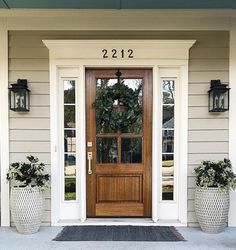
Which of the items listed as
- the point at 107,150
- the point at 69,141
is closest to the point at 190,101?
the point at 107,150

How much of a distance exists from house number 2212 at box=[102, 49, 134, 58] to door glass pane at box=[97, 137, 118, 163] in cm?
107

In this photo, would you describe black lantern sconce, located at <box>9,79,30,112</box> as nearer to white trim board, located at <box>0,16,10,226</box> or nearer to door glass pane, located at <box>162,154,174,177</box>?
white trim board, located at <box>0,16,10,226</box>

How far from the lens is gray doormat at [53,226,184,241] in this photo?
3461 mm

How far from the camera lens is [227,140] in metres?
3.89

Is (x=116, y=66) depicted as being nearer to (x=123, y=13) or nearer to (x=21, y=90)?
(x=123, y=13)

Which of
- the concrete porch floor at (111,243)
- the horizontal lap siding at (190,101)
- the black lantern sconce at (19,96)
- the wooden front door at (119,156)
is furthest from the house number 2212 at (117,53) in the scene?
the concrete porch floor at (111,243)

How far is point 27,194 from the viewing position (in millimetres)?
3527

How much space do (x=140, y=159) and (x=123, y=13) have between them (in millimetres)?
1881

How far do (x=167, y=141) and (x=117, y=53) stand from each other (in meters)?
1.31

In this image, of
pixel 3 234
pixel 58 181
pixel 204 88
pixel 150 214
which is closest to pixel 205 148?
pixel 204 88

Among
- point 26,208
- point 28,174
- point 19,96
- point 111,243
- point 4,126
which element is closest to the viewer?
point 111,243

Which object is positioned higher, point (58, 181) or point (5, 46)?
point (5, 46)

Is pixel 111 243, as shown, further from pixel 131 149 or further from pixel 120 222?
pixel 131 149

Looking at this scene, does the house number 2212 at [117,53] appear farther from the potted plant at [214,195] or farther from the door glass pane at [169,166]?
the potted plant at [214,195]
